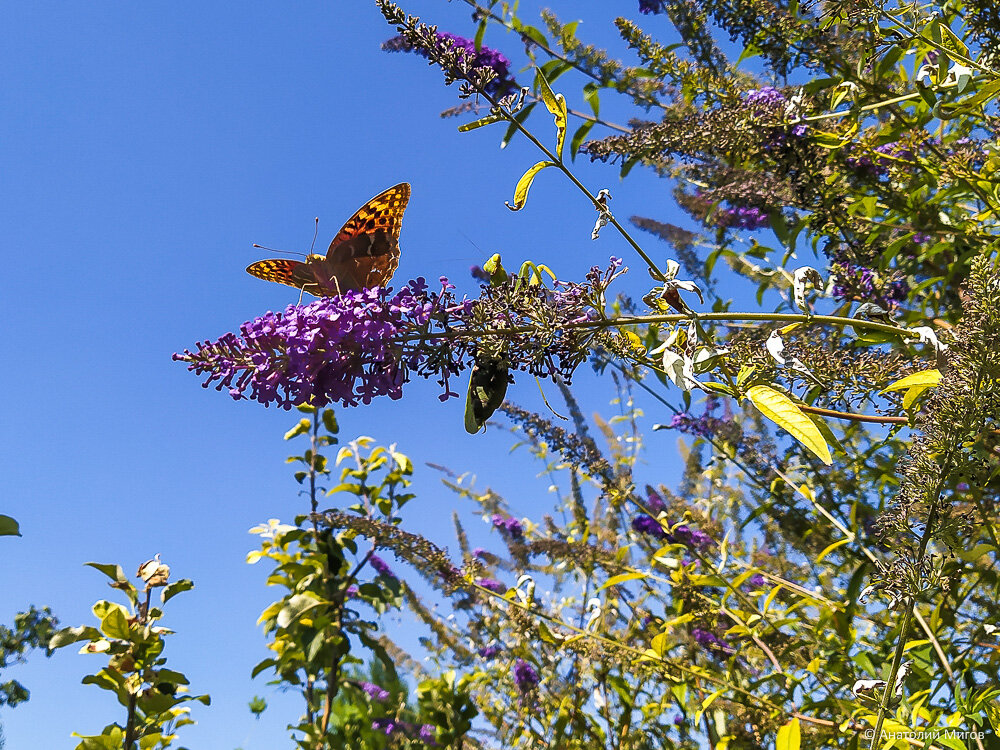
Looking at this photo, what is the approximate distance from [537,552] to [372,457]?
77 centimetres

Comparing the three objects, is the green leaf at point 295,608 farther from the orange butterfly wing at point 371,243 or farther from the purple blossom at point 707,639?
the purple blossom at point 707,639

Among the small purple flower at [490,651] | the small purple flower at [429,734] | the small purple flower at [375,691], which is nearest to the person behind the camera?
A: the small purple flower at [429,734]

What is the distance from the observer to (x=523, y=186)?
1.04m

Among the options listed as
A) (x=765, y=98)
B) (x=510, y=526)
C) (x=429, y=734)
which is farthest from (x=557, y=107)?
(x=510, y=526)

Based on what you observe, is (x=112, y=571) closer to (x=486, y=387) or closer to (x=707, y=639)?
(x=486, y=387)

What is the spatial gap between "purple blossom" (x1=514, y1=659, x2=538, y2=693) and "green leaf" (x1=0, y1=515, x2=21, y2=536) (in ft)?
7.48

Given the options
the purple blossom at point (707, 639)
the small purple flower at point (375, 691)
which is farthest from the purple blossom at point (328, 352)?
the small purple flower at point (375, 691)

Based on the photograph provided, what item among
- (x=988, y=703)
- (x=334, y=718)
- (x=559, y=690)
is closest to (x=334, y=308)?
(x=988, y=703)

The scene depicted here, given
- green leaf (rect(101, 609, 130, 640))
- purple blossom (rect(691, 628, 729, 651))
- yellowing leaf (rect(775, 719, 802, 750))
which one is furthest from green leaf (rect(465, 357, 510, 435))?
purple blossom (rect(691, 628, 729, 651))

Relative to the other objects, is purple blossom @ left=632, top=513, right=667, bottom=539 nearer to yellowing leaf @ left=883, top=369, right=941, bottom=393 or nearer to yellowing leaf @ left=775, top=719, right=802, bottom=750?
yellowing leaf @ left=775, top=719, right=802, bottom=750

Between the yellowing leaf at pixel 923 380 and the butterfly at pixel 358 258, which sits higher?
the butterfly at pixel 358 258

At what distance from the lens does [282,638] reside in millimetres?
2391

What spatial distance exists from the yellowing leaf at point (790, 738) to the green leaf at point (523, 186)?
0.99 m

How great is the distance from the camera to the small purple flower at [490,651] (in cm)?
330
